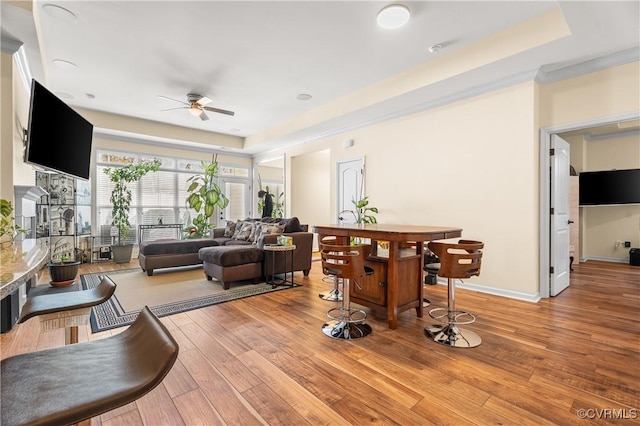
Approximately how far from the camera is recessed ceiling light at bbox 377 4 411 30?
107 inches

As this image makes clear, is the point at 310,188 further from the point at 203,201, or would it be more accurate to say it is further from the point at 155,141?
the point at 155,141

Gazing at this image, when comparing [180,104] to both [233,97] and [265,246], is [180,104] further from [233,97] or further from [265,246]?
[265,246]

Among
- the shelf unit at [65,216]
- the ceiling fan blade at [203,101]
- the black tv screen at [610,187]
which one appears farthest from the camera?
the black tv screen at [610,187]

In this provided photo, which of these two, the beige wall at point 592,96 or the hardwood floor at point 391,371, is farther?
the beige wall at point 592,96

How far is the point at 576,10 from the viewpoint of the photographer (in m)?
2.47

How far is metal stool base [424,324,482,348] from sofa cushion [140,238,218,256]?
416cm

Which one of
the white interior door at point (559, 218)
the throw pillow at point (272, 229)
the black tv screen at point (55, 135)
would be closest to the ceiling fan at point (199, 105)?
the black tv screen at point (55, 135)

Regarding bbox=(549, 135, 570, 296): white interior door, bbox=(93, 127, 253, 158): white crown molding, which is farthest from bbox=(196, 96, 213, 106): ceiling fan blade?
bbox=(549, 135, 570, 296): white interior door

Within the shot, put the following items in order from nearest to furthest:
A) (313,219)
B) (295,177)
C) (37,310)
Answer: (37,310) → (295,177) → (313,219)

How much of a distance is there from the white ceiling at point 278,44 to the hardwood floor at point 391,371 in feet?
8.93

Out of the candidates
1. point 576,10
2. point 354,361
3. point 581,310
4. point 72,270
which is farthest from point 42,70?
point 581,310

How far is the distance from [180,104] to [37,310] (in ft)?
16.2

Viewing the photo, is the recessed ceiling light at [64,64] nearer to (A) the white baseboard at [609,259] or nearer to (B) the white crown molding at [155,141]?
(B) the white crown molding at [155,141]

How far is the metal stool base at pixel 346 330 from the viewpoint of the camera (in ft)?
8.51
